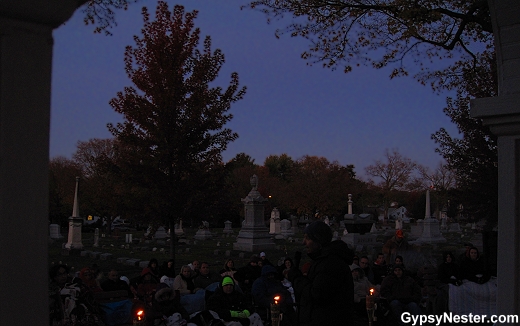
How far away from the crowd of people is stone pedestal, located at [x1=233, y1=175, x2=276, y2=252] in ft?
40.0

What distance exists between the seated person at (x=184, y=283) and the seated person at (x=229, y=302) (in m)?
1.36

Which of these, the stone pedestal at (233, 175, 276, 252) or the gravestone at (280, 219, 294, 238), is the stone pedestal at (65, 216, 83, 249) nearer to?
the stone pedestal at (233, 175, 276, 252)

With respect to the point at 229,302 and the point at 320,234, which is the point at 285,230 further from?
the point at 320,234

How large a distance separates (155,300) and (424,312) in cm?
523

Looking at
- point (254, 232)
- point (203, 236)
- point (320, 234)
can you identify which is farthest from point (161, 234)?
point (320, 234)

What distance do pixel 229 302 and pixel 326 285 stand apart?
4.69 meters

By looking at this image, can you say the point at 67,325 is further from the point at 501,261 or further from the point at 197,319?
the point at 501,261

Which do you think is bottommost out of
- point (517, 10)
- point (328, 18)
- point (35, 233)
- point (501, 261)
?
point (501, 261)

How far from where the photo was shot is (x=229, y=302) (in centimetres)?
801

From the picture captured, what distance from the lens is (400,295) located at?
29.7 feet

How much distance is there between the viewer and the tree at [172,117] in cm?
1409

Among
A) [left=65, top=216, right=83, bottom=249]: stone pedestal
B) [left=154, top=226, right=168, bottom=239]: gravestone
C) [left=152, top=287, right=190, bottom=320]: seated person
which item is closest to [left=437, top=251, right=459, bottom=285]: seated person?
[left=152, top=287, right=190, bottom=320]: seated person

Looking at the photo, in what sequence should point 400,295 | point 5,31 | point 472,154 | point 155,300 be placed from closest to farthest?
point 5,31 < point 155,300 < point 400,295 < point 472,154

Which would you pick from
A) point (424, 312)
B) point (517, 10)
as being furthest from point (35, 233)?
point (424, 312)
